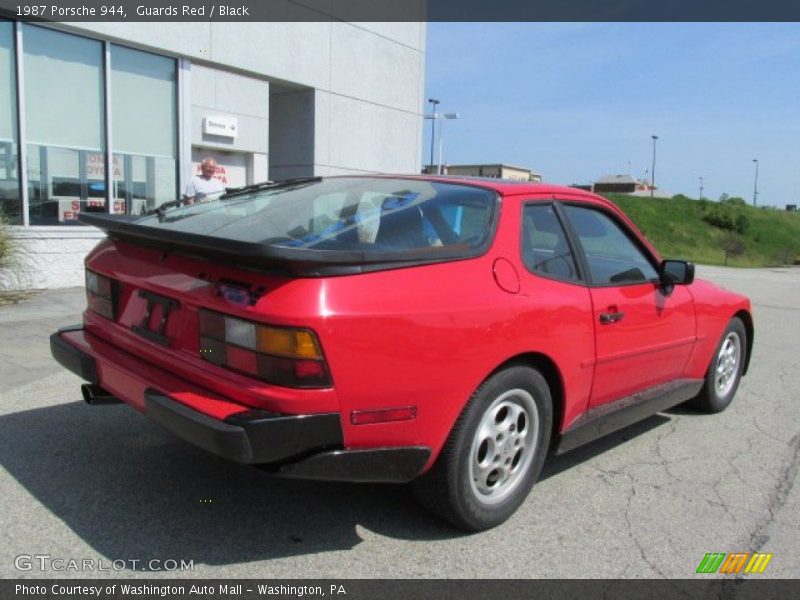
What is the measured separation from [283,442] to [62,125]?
8492mm

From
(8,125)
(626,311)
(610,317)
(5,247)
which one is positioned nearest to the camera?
(610,317)

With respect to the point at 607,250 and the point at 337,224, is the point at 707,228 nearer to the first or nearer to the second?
the point at 607,250

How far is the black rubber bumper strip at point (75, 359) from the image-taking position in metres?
3.23

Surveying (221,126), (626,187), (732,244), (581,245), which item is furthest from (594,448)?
(626,187)

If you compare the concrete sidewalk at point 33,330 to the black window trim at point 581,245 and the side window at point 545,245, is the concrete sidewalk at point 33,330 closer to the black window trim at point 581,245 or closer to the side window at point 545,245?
→ the side window at point 545,245

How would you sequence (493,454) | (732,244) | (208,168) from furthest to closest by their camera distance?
1. (732,244)
2. (208,168)
3. (493,454)

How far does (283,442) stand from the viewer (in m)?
2.46

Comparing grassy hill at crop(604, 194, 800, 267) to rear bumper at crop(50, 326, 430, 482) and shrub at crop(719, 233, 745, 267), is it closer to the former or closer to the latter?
shrub at crop(719, 233, 745, 267)

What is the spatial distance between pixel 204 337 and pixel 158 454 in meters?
1.32

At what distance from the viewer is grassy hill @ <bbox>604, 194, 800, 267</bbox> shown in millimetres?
49094

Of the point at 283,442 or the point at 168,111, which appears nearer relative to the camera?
the point at 283,442

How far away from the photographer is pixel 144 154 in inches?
411

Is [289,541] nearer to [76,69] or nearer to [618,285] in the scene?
[618,285]

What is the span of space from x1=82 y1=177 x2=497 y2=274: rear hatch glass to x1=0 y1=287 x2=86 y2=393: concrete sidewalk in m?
2.13
